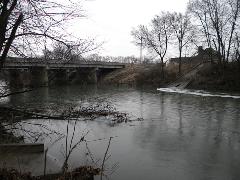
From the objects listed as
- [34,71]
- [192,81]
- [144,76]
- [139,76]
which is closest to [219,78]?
[192,81]

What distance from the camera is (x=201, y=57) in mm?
54375

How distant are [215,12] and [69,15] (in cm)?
3880

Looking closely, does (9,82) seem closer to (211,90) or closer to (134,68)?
(211,90)

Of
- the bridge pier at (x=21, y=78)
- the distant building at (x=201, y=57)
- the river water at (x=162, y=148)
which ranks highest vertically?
the distant building at (x=201, y=57)

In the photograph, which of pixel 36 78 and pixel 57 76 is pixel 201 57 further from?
pixel 57 76

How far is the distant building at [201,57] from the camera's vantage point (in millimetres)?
47178

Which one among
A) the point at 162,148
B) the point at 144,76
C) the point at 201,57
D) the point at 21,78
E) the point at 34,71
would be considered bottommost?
the point at 162,148

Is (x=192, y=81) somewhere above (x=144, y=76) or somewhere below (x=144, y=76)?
below

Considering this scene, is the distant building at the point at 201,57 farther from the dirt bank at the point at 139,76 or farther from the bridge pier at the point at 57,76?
the bridge pier at the point at 57,76

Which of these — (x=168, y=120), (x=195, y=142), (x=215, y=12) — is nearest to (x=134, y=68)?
(x=215, y=12)

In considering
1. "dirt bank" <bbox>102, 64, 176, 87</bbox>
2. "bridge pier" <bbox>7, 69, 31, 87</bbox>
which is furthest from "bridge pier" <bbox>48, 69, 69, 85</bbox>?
"dirt bank" <bbox>102, 64, 176, 87</bbox>

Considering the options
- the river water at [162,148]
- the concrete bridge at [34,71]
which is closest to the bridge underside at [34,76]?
the concrete bridge at [34,71]

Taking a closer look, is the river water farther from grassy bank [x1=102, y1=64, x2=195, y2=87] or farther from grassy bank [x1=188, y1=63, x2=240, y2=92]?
grassy bank [x1=102, y1=64, x2=195, y2=87]

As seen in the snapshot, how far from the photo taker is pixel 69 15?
28.2 feet
